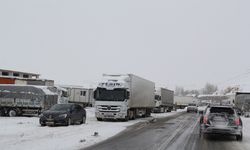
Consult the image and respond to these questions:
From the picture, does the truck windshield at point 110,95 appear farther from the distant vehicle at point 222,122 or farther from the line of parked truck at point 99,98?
the distant vehicle at point 222,122

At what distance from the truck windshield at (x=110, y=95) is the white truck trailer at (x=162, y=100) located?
23.8 meters

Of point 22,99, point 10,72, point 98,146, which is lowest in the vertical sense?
point 98,146

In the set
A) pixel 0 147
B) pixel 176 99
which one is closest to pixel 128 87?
pixel 0 147

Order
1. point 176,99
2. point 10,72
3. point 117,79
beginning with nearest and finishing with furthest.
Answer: point 117,79 → point 10,72 → point 176,99

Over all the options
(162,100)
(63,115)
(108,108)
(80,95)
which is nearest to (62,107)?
(63,115)

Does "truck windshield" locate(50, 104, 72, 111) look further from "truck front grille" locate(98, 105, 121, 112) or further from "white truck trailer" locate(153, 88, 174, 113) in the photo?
"white truck trailer" locate(153, 88, 174, 113)

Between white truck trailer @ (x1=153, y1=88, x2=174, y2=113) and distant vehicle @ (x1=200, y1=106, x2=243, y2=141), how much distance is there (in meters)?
36.9

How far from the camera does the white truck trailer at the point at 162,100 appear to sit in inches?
2270

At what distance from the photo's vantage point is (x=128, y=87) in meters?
33.1

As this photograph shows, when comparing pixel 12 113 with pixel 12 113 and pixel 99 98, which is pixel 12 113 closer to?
pixel 12 113

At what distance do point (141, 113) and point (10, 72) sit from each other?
38905mm

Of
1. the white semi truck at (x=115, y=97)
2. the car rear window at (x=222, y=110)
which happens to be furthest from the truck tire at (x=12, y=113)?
the car rear window at (x=222, y=110)

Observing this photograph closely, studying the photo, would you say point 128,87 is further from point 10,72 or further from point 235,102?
point 10,72

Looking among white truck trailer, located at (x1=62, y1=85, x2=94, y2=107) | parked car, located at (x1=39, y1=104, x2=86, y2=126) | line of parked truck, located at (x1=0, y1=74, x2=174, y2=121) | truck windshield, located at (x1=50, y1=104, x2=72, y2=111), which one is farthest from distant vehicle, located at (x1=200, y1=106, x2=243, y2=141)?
white truck trailer, located at (x1=62, y1=85, x2=94, y2=107)
